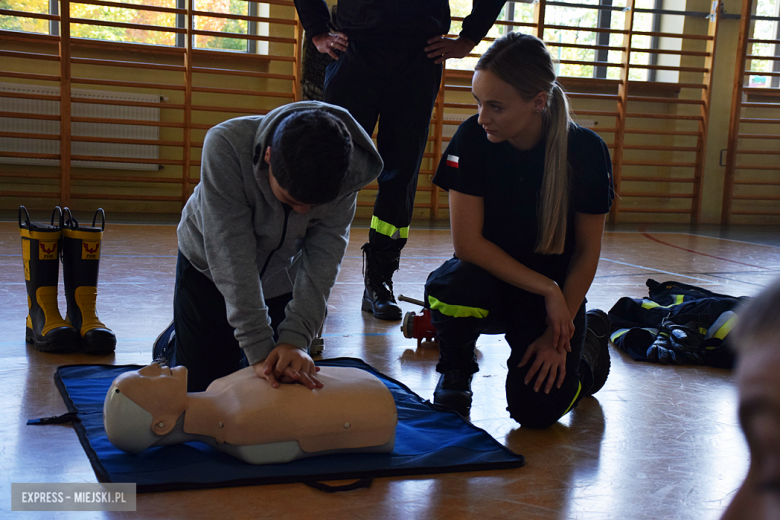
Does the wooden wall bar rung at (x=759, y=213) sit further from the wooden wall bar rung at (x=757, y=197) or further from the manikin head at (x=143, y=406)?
the manikin head at (x=143, y=406)

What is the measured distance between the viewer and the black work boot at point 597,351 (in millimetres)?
1717

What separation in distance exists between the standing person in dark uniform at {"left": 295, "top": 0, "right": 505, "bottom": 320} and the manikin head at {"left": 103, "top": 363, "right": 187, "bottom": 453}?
133 centimetres

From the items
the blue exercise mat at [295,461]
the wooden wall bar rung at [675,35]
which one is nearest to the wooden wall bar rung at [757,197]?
the wooden wall bar rung at [675,35]

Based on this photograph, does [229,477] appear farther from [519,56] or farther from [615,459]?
[519,56]

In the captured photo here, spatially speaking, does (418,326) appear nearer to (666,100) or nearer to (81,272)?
(81,272)

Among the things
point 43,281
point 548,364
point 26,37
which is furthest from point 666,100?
point 43,281

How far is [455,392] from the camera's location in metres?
→ 1.56

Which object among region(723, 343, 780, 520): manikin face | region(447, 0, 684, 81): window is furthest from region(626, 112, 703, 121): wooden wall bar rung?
region(723, 343, 780, 520): manikin face

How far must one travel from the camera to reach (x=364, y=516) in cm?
107

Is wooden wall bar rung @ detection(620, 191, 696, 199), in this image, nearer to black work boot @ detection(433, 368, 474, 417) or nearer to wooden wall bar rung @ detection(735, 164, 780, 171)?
wooden wall bar rung @ detection(735, 164, 780, 171)

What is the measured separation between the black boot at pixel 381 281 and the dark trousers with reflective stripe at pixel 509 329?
0.85 m

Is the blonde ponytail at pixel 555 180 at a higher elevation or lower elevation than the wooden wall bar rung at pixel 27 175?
higher

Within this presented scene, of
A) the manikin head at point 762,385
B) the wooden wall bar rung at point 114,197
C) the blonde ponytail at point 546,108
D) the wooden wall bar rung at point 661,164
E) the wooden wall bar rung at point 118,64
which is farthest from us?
the wooden wall bar rung at point 661,164

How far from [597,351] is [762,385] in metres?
1.57
